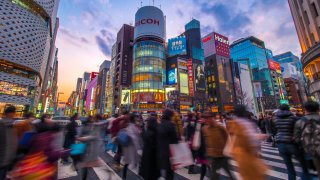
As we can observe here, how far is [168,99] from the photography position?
52969mm

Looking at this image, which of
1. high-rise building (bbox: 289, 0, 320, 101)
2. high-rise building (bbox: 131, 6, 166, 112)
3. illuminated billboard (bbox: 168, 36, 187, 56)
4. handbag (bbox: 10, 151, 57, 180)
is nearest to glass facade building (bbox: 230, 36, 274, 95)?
illuminated billboard (bbox: 168, 36, 187, 56)

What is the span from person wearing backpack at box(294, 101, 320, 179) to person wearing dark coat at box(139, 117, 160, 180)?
9.85ft

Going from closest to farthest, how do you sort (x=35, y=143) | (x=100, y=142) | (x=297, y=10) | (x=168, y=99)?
(x=35, y=143) < (x=100, y=142) < (x=297, y=10) < (x=168, y=99)

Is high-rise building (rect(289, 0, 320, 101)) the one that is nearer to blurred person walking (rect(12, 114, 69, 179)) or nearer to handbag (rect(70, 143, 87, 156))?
handbag (rect(70, 143, 87, 156))

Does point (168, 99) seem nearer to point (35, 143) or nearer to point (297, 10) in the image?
point (297, 10)

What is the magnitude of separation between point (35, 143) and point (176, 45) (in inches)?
2683

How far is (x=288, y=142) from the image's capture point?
3971mm

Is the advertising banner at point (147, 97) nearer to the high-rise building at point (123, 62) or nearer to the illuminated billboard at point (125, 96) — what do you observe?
the illuminated billboard at point (125, 96)

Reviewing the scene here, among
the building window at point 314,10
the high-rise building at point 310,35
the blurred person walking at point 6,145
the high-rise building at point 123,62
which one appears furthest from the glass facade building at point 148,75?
the blurred person walking at point 6,145

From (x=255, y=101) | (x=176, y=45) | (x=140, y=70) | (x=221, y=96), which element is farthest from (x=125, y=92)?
(x=255, y=101)

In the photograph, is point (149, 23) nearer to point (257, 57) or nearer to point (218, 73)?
point (218, 73)

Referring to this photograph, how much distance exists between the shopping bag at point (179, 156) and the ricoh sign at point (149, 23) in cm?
6024

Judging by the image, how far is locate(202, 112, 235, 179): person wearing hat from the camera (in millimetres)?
3689

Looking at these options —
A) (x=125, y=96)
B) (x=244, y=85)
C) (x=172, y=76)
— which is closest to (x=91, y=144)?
(x=125, y=96)
